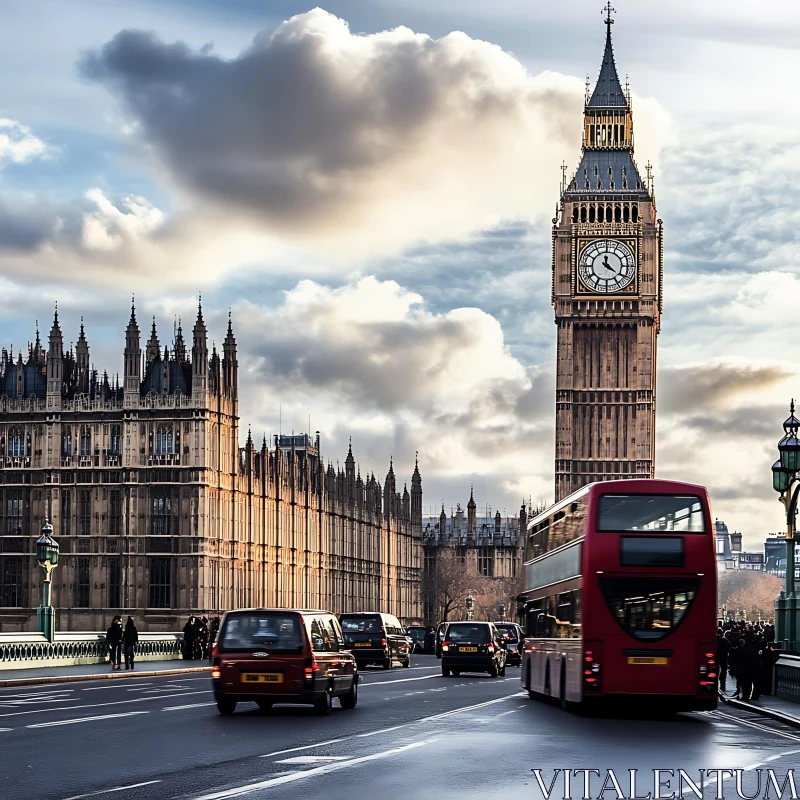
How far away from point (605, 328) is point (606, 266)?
5.06 m

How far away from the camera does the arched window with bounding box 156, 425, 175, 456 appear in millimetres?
79438

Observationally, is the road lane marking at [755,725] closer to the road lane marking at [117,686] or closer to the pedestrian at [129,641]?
the road lane marking at [117,686]

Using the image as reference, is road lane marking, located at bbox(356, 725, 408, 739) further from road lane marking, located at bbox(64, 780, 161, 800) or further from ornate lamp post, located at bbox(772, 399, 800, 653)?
ornate lamp post, located at bbox(772, 399, 800, 653)

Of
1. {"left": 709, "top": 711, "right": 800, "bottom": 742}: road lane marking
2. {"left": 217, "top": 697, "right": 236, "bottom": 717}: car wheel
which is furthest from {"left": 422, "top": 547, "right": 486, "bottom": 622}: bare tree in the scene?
{"left": 217, "top": 697, "right": 236, "bottom": 717}: car wheel

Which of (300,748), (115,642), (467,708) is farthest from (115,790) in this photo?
(115,642)

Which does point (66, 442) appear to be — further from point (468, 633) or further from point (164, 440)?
point (468, 633)

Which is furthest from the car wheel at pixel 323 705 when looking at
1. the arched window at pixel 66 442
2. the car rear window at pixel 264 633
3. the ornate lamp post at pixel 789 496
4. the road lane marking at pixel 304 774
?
the arched window at pixel 66 442

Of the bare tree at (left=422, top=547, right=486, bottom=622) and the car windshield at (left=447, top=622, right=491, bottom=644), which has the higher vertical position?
the car windshield at (left=447, top=622, right=491, bottom=644)

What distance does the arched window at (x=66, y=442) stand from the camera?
81.1 m

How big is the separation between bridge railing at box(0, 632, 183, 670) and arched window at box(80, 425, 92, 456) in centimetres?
2603

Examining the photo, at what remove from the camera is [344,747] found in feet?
62.3

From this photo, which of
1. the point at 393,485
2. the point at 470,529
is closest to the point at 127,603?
the point at 393,485

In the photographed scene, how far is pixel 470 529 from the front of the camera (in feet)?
559

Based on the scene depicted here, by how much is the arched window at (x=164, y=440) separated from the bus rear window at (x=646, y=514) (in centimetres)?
5582
